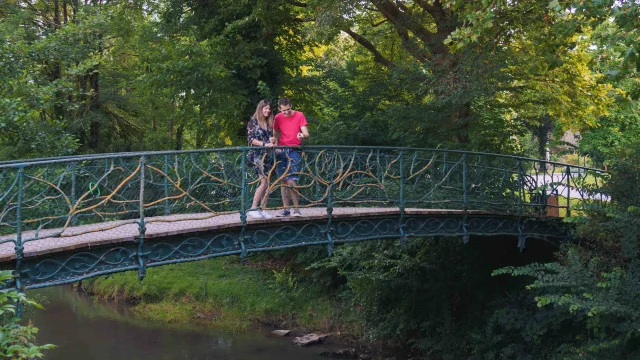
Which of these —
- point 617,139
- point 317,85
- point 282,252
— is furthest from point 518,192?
point 617,139

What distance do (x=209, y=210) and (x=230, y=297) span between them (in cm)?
1084

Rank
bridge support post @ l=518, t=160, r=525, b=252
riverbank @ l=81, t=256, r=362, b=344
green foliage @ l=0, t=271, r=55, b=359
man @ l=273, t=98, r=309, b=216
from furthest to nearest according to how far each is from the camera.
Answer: riverbank @ l=81, t=256, r=362, b=344 → bridge support post @ l=518, t=160, r=525, b=252 → man @ l=273, t=98, r=309, b=216 → green foliage @ l=0, t=271, r=55, b=359

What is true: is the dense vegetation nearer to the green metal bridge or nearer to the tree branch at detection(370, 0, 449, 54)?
the tree branch at detection(370, 0, 449, 54)

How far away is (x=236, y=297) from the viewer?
63.2 feet

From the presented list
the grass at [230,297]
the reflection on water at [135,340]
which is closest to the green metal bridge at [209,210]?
the reflection on water at [135,340]

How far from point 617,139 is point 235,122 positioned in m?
22.6

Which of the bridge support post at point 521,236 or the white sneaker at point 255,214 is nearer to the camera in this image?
the white sneaker at point 255,214

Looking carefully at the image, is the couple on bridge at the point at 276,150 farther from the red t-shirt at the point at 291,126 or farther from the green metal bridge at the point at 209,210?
the green metal bridge at the point at 209,210

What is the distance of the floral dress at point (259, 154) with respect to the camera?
9.45 meters

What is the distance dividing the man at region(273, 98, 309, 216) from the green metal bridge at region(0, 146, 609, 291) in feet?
0.53

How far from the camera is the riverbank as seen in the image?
58.0 ft

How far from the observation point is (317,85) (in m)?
19.6

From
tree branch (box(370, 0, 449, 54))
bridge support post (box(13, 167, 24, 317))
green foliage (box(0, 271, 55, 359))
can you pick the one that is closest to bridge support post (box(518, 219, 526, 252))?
tree branch (box(370, 0, 449, 54))

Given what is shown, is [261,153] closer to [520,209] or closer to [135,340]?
[520,209]
